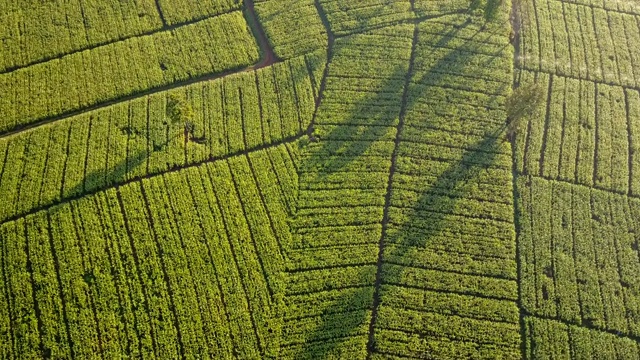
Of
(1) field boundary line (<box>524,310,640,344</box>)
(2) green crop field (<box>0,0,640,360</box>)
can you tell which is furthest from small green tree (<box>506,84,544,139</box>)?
(1) field boundary line (<box>524,310,640,344</box>)

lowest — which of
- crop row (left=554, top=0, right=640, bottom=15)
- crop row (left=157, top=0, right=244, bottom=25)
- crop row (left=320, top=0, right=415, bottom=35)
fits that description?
crop row (left=554, top=0, right=640, bottom=15)

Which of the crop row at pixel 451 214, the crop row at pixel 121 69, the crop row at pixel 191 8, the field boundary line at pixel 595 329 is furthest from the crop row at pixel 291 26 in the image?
the field boundary line at pixel 595 329

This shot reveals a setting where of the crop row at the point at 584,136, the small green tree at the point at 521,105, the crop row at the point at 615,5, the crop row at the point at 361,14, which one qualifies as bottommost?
the crop row at the point at 584,136

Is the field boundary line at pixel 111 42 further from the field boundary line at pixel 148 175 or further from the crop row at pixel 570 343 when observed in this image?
the crop row at pixel 570 343

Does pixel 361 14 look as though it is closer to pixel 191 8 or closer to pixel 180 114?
pixel 191 8

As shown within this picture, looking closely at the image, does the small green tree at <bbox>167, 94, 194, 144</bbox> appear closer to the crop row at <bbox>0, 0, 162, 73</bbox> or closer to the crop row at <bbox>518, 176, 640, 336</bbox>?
the crop row at <bbox>0, 0, 162, 73</bbox>

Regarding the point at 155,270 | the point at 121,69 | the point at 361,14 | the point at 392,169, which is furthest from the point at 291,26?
the point at 155,270
